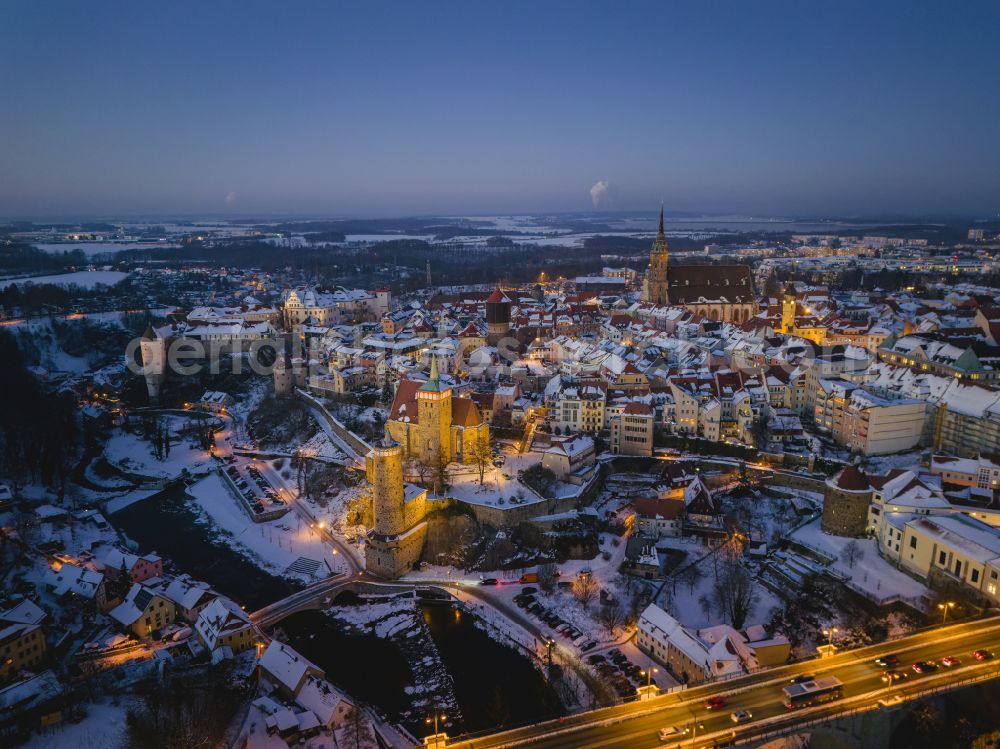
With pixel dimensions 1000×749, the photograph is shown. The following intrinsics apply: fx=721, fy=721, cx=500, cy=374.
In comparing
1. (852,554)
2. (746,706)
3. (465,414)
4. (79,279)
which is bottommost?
(852,554)

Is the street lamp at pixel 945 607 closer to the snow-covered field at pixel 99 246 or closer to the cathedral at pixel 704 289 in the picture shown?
the cathedral at pixel 704 289

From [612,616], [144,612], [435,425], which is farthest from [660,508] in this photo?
[144,612]

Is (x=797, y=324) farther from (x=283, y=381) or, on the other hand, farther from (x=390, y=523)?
(x=390, y=523)

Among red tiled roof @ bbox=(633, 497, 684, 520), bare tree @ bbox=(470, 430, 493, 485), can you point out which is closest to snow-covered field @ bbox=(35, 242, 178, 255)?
bare tree @ bbox=(470, 430, 493, 485)

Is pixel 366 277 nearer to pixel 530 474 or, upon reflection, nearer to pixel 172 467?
pixel 172 467

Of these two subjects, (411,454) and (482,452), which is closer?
(482,452)

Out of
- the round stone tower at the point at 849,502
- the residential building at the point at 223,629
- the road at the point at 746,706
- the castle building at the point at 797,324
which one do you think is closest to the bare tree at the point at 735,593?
the round stone tower at the point at 849,502
